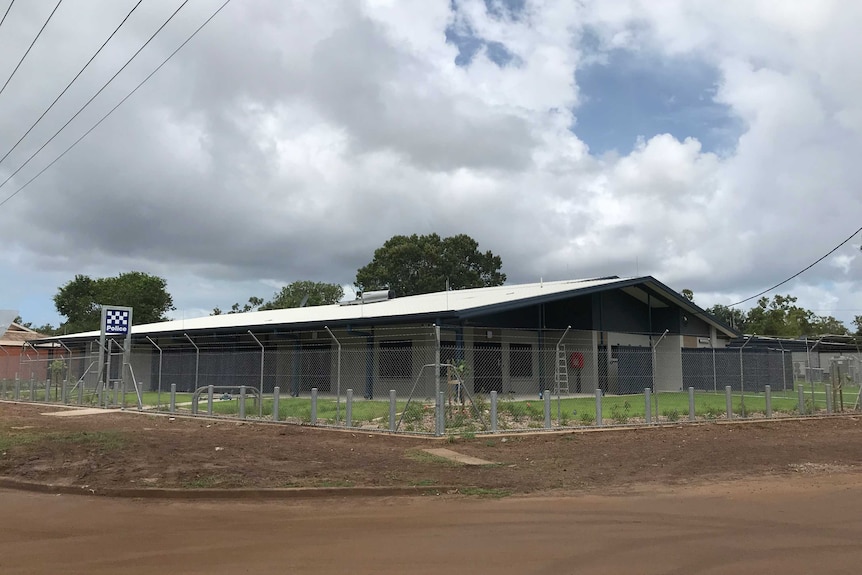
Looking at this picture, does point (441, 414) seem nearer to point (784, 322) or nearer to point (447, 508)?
point (447, 508)

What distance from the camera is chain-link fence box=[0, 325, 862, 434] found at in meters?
18.8

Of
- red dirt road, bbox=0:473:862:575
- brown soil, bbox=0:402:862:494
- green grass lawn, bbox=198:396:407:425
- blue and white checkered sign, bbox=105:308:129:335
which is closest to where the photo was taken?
red dirt road, bbox=0:473:862:575

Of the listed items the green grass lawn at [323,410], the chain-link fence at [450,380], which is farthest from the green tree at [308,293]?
the green grass lawn at [323,410]

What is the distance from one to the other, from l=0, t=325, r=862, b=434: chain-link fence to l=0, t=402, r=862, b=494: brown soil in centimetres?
147

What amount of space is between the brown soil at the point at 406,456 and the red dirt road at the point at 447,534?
110 centimetres

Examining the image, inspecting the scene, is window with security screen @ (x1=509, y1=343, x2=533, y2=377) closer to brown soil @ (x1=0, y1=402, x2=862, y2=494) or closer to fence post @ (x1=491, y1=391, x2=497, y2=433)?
brown soil @ (x1=0, y1=402, x2=862, y2=494)

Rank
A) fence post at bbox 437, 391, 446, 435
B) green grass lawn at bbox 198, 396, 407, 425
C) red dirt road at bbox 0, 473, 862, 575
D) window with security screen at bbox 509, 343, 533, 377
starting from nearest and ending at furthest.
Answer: red dirt road at bbox 0, 473, 862, 575, fence post at bbox 437, 391, 446, 435, green grass lawn at bbox 198, 396, 407, 425, window with security screen at bbox 509, 343, 533, 377

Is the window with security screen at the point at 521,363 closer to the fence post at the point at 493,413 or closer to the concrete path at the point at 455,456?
the fence post at the point at 493,413

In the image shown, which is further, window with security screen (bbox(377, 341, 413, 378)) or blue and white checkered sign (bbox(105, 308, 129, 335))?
blue and white checkered sign (bbox(105, 308, 129, 335))

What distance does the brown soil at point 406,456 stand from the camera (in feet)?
33.9

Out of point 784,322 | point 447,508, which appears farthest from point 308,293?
point 447,508

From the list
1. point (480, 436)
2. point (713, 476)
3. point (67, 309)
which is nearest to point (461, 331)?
point (480, 436)

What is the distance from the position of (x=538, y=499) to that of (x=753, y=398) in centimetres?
2054

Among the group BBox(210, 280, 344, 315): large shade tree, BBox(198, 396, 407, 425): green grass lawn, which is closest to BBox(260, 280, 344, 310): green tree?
BBox(210, 280, 344, 315): large shade tree
